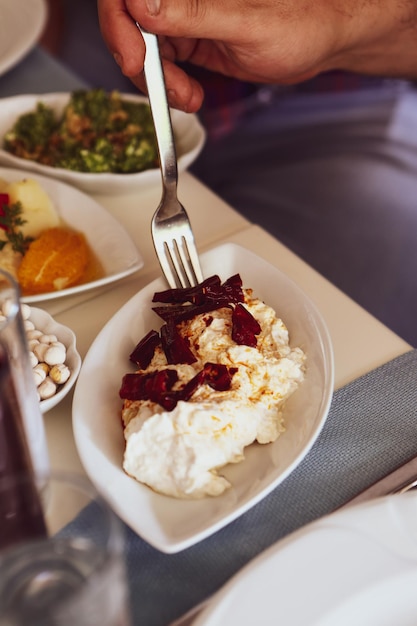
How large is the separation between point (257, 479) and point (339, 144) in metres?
1.43

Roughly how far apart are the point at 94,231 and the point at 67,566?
0.76m

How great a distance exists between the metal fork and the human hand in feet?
0.18

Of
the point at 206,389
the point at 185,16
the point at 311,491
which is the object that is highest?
the point at 185,16

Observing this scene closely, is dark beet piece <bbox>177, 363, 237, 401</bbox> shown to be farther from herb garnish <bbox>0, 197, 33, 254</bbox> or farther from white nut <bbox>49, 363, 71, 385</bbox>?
herb garnish <bbox>0, 197, 33, 254</bbox>

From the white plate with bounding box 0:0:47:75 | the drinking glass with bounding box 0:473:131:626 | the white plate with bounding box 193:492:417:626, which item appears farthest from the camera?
the white plate with bounding box 0:0:47:75

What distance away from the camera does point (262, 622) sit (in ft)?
1.98

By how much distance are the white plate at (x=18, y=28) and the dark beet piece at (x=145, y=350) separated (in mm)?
938

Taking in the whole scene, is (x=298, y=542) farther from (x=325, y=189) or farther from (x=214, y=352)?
(x=325, y=189)

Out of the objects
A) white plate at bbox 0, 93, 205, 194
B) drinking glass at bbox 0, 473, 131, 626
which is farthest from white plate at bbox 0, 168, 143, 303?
drinking glass at bbox 0, 473, 131, 626

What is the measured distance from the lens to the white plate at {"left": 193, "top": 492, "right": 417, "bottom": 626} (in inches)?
24.2

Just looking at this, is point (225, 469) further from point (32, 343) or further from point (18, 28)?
point (18, 28)

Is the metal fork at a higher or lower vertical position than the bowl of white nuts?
higher

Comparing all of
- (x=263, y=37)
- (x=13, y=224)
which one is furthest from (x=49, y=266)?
(x=263, y=37)

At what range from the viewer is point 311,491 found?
0.81m
